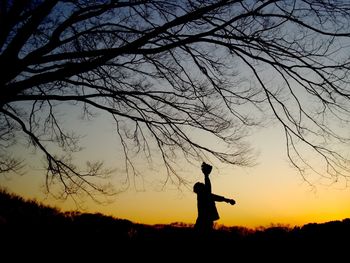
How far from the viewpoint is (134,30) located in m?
7.88

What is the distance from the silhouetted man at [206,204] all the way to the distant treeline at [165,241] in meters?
0.22

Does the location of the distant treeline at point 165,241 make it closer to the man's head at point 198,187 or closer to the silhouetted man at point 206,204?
the silhouetted man at point 206,204

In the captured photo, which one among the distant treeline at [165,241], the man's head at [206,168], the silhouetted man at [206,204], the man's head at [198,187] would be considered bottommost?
the distant treeline at [165,241]

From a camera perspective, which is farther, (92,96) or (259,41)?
(92,96)

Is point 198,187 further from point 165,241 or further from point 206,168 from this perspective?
point 165,241

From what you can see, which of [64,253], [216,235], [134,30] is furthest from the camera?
[134,30]

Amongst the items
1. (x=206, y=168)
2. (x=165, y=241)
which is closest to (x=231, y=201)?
(x=206, y=168)

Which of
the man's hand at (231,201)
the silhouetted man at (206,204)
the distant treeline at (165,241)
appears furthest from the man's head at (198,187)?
the distant treeline at (165,241)

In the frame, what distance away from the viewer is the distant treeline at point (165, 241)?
576 cm

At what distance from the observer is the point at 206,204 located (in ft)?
23.7

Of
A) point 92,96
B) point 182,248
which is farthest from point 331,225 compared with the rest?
point 92,96

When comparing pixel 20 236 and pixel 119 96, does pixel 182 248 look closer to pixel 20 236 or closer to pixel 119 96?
pixel 20 236

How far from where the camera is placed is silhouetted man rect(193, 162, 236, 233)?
7.17 meters

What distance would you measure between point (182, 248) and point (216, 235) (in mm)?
1014
